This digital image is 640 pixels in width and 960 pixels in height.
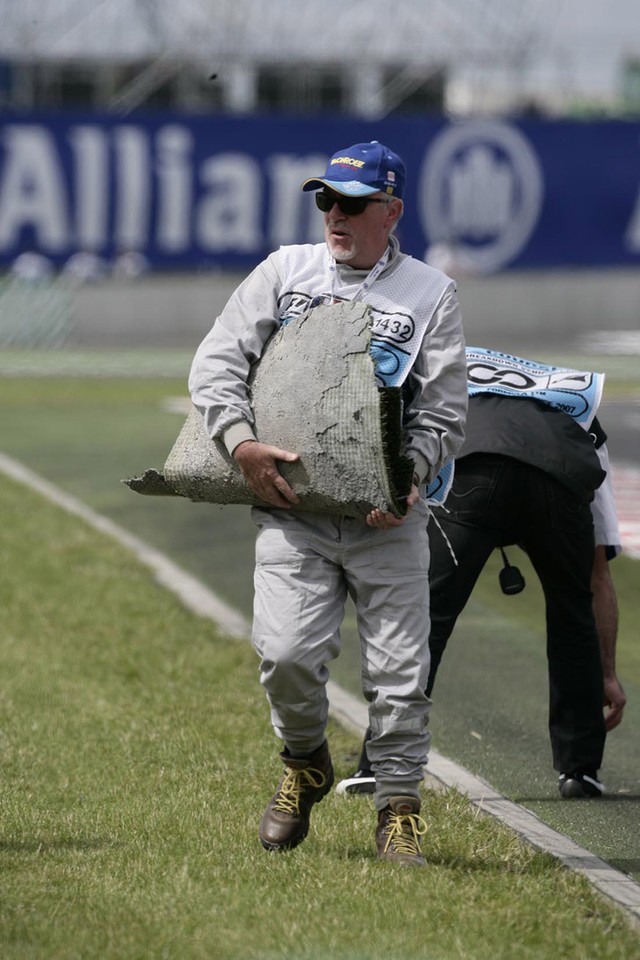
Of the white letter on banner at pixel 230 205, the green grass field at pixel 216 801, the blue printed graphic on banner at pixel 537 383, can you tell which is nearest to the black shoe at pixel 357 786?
the green grass field at pixel 216 801

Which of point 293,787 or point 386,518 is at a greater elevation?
point 386,518

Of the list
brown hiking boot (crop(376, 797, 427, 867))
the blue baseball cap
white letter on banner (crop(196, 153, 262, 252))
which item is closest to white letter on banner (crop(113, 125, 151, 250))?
white letter on banner (crop(196, 153, 262, 252))

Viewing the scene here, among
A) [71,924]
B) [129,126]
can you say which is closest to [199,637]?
[71,924]

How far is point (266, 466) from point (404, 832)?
3.64ft

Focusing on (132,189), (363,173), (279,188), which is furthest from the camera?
(279,188)

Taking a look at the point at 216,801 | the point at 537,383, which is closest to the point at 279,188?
the point at 537,383

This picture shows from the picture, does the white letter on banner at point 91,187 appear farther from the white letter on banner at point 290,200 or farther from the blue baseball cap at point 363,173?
the blue baseball cap at point 363,173

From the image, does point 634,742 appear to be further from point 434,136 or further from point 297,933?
point 434,136

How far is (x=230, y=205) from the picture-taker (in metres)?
33.8

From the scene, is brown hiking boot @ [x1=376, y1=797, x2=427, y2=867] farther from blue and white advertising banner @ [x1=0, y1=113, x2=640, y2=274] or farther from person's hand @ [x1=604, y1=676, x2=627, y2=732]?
blue and white advertising banner @ [x1=0, y1=113, x2=640, y2=274]

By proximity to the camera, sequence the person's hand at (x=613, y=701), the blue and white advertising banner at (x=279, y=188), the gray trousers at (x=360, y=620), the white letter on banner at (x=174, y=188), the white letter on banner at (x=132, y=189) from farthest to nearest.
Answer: the white letter on banner at (x=174, y=188)
the white letter on banner at (x=132, y=189)
the blue and white advertising banner at (x=279, y=188)
the person's hand at (x=613, y=701)
the gray trousers at (x=360, y=620)

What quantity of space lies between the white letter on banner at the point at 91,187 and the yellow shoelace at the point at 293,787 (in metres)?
28.8

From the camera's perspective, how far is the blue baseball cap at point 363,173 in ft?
15.8

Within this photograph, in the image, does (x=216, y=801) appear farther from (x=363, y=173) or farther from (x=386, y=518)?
(x=363, y=173)
